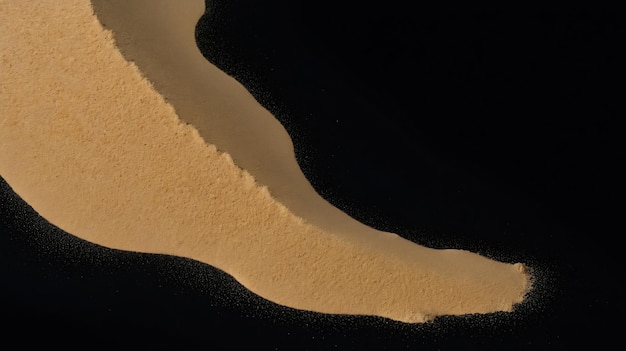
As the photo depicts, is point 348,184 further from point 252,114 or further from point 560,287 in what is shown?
point 560,287

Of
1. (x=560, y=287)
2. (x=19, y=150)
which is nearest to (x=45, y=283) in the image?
(x=19, y=150)

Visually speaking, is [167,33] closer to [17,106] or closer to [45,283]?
[17,106]

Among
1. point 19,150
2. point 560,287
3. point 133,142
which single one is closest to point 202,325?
point 133,142

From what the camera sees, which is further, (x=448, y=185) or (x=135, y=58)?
(x=448, y=185)

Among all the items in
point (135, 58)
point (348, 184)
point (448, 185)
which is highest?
point (448, 185)

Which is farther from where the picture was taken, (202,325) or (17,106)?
(202,325)

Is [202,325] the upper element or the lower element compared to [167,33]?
lower
